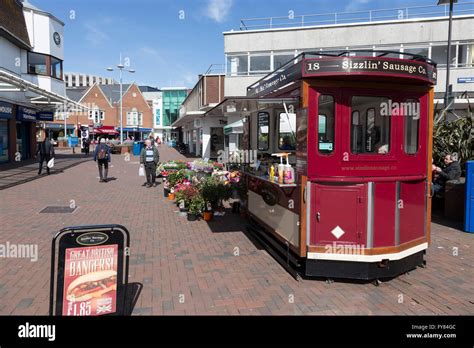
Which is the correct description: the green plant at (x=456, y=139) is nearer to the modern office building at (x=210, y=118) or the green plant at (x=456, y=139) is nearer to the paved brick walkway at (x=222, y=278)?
the paved brick walkway at (x=222, y=278)

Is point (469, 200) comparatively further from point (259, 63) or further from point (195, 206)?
point (259, 63)

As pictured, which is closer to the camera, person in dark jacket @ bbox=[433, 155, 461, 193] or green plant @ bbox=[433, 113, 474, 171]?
person in dark jacket @ bbox=[433, 155, 461, 193]

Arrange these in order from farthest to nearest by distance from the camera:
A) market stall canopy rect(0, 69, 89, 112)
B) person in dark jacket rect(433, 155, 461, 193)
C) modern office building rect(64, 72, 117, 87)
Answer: modern office building rect(64, 72, 117, 87)
market stall canopy rect(0, 69, 89, 112)
person in dark jacket rect(433, 155, 461, 193)

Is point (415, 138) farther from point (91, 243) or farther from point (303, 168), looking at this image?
point (91, 243)

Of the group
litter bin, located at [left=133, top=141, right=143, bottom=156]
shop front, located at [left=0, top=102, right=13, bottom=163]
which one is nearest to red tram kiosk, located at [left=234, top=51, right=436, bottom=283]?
shop front, located at [left=0, top=102, right=13, bottom=163]

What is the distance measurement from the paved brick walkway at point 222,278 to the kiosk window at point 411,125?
179cm

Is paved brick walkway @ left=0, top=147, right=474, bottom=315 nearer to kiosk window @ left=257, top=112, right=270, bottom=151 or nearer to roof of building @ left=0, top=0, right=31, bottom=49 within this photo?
kiosk window @ left=257, top=112, right=270, bottom=151

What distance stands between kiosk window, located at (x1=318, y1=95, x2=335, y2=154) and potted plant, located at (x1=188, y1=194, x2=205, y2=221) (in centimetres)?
422

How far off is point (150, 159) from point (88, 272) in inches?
416

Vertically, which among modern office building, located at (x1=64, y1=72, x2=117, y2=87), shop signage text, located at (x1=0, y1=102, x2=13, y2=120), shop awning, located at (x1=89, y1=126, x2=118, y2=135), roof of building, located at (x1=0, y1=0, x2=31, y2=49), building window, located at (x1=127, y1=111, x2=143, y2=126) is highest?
modern office building, located at (x1=64, y1=72, x2=117, y2=87)

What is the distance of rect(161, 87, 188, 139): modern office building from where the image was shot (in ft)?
262

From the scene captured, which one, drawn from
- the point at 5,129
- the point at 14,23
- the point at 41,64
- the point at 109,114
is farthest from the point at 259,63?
the point at 109,114

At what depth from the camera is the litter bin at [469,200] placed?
7.43m

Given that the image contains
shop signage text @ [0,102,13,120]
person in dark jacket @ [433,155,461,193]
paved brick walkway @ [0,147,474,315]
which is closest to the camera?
paved brick walkway @ [0,147,474,315]
